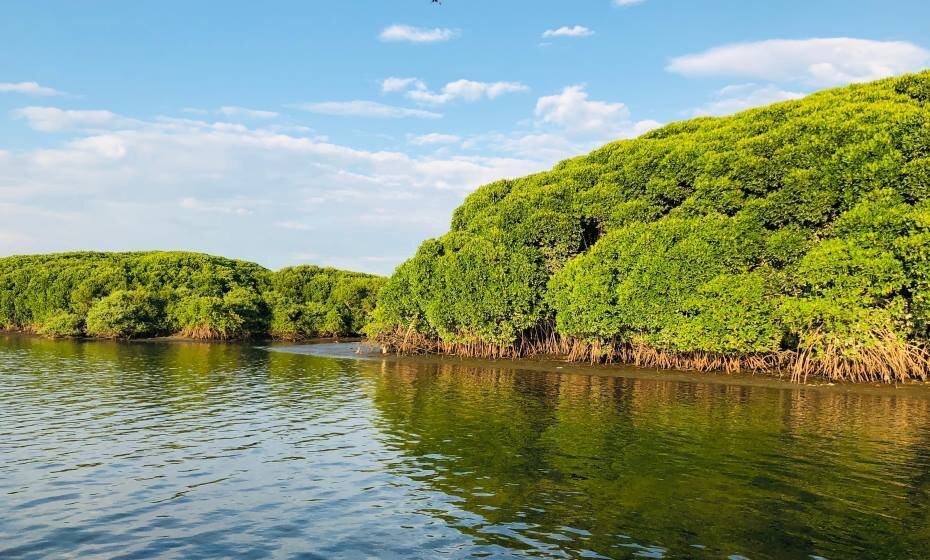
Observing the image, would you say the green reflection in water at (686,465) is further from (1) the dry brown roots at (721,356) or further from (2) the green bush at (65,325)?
(2) the green bush at (65,325)

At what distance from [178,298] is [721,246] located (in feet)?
228

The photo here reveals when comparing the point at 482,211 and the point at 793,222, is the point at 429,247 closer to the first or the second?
the point at 482,211

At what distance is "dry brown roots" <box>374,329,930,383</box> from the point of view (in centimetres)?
3469

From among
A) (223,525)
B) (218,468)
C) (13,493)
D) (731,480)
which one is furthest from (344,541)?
(731,480)

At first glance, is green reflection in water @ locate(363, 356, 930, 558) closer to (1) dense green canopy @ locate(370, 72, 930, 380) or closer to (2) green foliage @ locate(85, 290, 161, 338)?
(1) dense green canopy @ locate(370, 72, 930, 380)

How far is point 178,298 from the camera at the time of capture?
83312 millimetres

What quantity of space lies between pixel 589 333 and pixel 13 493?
3630 cm

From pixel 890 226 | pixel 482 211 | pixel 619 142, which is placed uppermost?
pixel 619 142

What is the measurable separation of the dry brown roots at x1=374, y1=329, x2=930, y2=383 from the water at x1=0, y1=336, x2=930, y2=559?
2.93m

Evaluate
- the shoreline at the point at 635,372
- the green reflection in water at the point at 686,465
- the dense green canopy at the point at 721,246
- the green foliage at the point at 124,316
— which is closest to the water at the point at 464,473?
the green reflection in water at the point at 686,465

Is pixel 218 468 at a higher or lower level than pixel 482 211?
lower

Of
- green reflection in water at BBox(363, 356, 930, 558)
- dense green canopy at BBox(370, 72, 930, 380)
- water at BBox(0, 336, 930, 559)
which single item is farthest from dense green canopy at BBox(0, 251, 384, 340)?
green reflection in water at BBox(363, 356, 930, 558)

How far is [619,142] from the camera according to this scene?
177 ft

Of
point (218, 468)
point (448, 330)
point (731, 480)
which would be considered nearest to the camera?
point (731, 480)
